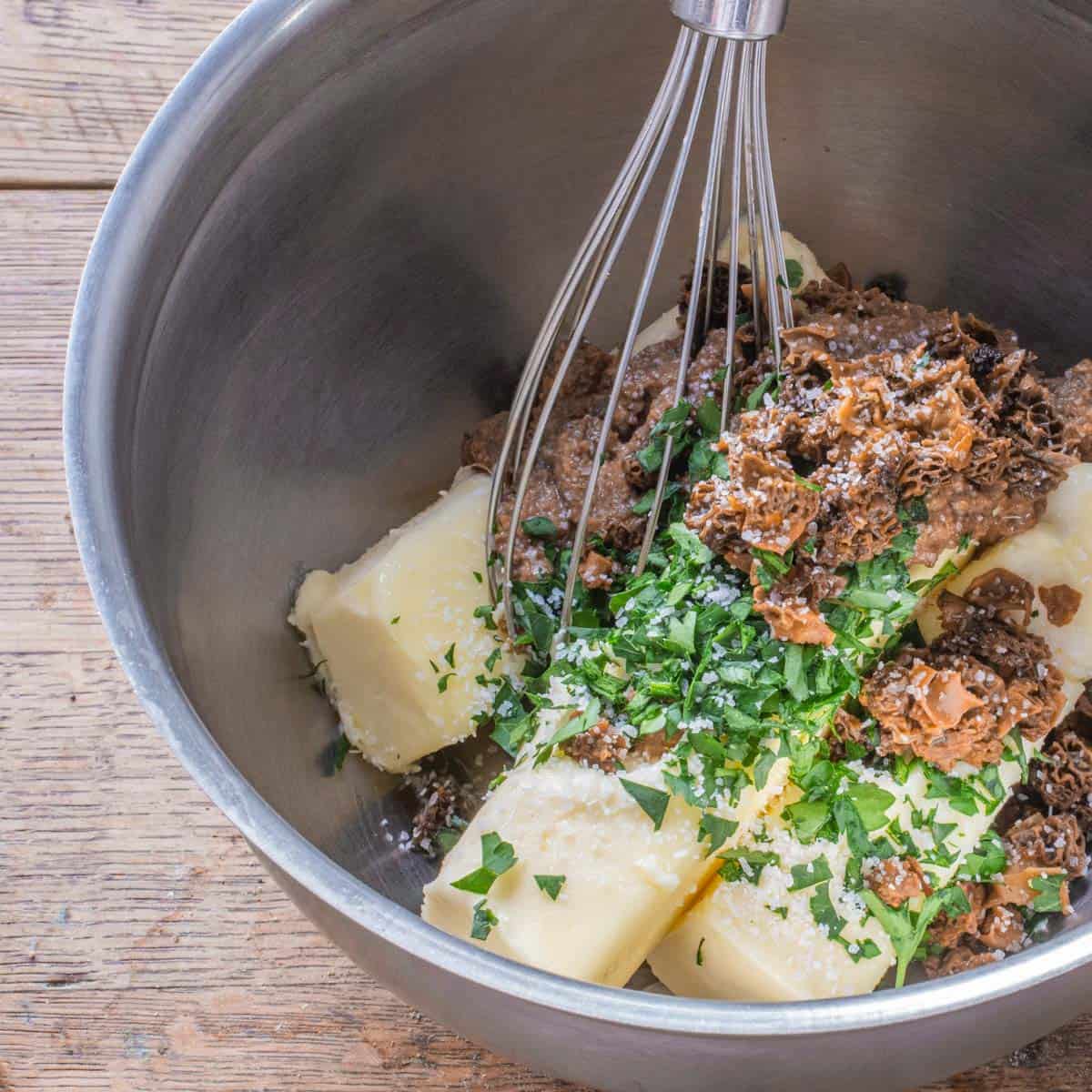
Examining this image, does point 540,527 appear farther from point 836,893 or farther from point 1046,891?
point 1046,891

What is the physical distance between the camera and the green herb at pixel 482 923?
4.55ft

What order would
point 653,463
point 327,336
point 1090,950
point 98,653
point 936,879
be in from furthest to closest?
point 98,653 < point 327,336 < point 653,463 < point 936,879 < point 1090,950

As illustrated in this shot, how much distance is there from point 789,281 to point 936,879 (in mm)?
875

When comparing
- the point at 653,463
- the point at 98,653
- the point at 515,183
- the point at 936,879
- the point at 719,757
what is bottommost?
the point at 98,653

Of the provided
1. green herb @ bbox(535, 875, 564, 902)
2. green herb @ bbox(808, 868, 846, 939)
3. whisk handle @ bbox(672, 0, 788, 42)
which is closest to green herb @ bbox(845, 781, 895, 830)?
green herb @ bbox(808, 868, 846, 939)

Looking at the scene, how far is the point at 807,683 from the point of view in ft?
4.57

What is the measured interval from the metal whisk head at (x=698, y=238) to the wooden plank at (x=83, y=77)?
823mm

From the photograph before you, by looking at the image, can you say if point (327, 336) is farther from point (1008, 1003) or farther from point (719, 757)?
point (1008, 1003)

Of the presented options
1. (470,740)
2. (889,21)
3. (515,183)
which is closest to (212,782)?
(470,740)

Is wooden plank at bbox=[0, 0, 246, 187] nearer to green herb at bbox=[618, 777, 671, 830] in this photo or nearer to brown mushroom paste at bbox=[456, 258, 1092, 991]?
brown mushroom paste at bbox=[456, 258, 1092, 991]

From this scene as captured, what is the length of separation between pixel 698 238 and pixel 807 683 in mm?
662

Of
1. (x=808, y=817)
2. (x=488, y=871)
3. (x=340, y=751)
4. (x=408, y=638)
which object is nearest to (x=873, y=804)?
(x=808, y=817)

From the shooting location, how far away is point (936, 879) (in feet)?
4.87

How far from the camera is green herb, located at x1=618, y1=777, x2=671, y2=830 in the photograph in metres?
1.39
